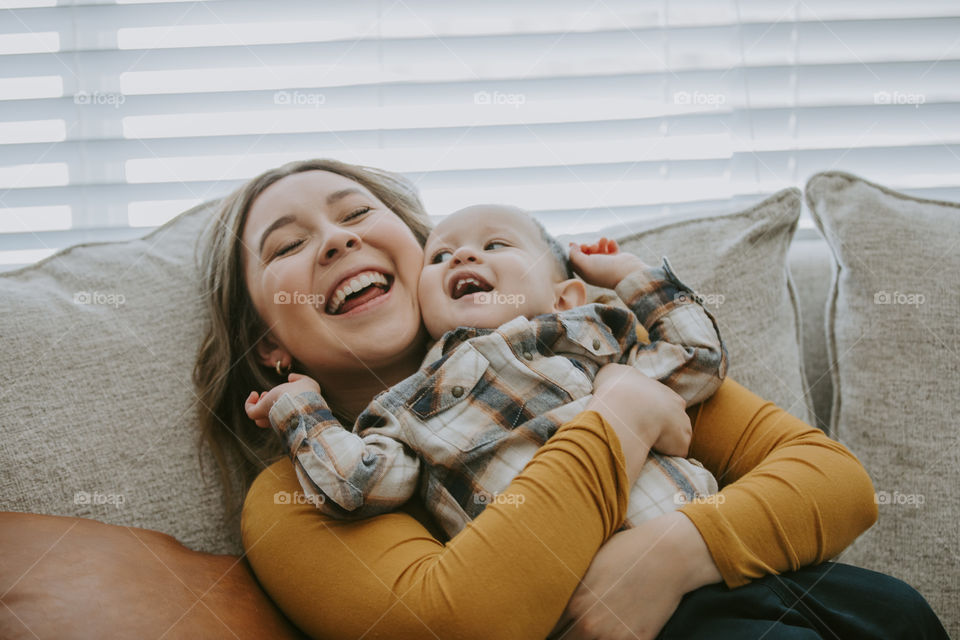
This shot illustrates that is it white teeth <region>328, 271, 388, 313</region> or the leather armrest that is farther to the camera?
white teeth <region>328, 271, 388, 313</region>

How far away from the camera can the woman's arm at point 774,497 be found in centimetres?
93

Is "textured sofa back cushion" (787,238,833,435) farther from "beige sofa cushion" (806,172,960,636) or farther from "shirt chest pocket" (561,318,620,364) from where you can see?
"shirt chest pocket" (561,318,620,364)

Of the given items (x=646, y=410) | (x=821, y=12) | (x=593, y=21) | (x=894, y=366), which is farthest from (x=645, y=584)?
(x=821, y=12)

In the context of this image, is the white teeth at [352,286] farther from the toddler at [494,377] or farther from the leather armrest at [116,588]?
the leather armrest at [116,588]

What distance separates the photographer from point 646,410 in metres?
1.03

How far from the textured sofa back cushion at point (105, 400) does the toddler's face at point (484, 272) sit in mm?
480

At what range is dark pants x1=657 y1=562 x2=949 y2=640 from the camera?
88 cm

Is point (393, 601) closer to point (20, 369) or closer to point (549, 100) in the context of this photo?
point (20, 369)

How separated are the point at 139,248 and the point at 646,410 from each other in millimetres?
1071
